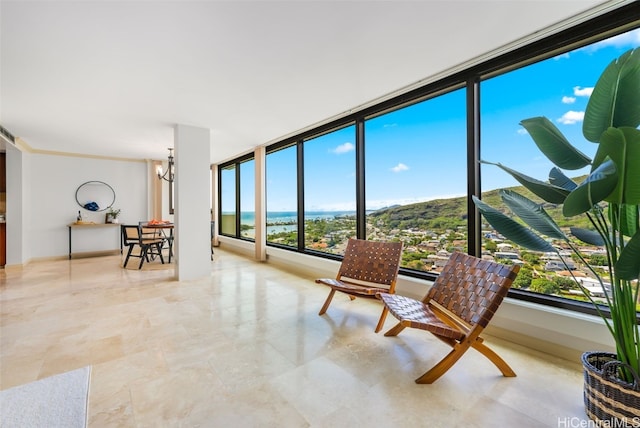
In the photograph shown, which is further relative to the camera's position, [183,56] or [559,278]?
[183,56]

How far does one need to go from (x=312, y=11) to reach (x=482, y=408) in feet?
9.21

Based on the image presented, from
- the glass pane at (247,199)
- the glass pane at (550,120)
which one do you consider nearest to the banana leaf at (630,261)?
the glass pane at (550,120)

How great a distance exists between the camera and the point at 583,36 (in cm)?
208

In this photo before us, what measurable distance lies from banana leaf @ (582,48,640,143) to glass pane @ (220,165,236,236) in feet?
23.3

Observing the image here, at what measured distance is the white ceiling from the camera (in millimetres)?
1900

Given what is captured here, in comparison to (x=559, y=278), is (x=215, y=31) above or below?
above

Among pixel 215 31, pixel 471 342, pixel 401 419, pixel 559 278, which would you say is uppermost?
pixel 215 31

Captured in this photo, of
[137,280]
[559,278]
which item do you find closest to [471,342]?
[559,278]

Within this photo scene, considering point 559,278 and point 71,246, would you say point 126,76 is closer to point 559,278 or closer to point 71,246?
point 559,278

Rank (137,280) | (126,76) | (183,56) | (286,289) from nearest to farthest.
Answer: (183,56)
(126,76)
(286,289)
(137,280)

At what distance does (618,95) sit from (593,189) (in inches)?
20.2

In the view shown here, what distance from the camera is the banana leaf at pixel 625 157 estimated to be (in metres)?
1.10

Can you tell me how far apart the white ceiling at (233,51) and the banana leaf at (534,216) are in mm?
1389

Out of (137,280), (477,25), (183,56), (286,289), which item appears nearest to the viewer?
(477,25)
